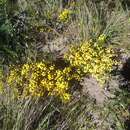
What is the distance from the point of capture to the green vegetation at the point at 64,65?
378 cm

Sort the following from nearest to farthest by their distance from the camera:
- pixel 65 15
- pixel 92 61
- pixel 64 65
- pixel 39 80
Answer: pixel 39 80 < pixel 92 61 < pixel 64 65 < pixel 65 15

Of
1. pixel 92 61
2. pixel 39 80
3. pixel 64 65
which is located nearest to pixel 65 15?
pixel 64 65

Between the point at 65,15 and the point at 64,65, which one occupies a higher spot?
the point at 65,15

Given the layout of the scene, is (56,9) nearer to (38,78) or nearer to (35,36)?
(35,36)

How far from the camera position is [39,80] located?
4.10 meters

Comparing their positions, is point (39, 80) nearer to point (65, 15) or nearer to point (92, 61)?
point (92, 61)

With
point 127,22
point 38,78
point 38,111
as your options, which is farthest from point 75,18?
point 38,111

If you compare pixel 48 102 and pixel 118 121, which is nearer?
pixel 48 102

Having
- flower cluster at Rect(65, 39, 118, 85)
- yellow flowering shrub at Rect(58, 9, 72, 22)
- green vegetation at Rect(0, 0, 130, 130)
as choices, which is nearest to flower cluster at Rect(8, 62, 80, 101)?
green vegetation at Rect(0, 0, 130, 130)

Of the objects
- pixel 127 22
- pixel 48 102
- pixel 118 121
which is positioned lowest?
pixel 118 121

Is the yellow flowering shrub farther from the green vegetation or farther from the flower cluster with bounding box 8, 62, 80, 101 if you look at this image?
the flower cluster with bounding box 8, 62, 80, 101

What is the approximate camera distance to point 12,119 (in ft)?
11.4

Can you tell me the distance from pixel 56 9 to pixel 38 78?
1.59m

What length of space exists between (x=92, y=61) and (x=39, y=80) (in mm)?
725
